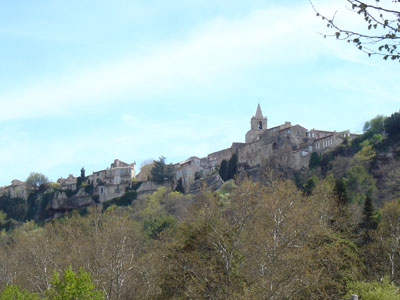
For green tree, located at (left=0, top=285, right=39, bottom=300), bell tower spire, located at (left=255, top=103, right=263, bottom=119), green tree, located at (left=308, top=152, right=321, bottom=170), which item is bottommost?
green tree, located at (left=0, top=285, right=39, bottom=300)

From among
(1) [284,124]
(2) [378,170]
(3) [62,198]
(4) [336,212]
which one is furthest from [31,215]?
(4) [336,212]

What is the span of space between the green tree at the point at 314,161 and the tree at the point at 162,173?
94.5ft

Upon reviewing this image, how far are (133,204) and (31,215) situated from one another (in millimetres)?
24286

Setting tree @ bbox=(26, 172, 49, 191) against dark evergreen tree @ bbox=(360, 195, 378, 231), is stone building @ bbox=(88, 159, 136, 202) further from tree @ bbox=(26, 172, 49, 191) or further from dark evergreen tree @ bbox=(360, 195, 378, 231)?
dark evergreen tree @ bbox=(360, 195, 378, 231)

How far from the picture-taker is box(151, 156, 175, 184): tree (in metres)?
103

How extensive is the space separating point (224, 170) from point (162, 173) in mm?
12456

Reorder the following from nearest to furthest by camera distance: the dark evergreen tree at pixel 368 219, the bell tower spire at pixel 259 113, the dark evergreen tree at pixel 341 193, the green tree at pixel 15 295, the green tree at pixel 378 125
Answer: the green tree at pixel 15 295
the dark evergreen tree at pixel 368 219
the dark evergreen tree at pixel 341 193
the green tree at pixel 378 125
the bell tower spire at pixel 259 113

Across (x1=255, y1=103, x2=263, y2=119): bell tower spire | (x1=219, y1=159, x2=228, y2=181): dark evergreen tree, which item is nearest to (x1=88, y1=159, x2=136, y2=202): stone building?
(x1=219, y1=159, x2=228, y2=181): dark evergreen tree

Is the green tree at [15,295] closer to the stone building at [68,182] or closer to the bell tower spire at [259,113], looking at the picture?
the bell tower spire at [259,113]

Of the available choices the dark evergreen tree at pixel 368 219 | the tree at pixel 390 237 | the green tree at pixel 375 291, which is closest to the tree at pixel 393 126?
the dark evergreen tree at pixel 368 219

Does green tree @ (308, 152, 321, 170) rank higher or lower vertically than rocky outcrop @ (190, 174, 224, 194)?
higher

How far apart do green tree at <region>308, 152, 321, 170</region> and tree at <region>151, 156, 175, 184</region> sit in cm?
2879

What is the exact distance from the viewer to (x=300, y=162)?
84.1 m

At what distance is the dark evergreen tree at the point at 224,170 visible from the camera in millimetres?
93875
